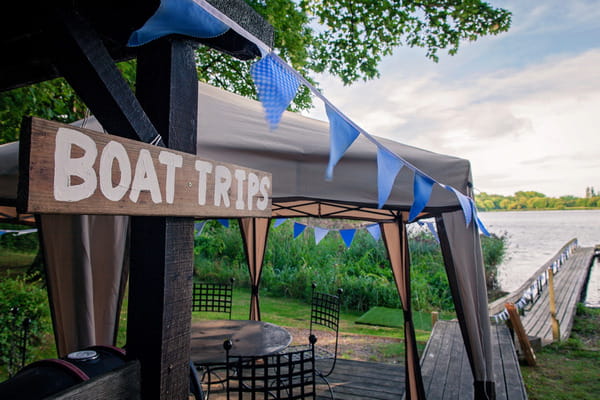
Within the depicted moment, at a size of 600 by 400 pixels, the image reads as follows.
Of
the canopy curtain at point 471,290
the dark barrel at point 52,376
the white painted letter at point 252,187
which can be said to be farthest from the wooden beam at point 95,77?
the canopy curtain at point 471,290

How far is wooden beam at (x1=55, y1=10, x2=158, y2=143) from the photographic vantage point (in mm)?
906

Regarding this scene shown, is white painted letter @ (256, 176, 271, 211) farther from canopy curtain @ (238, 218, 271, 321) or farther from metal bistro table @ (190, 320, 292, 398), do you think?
canopy curtain @ (238, 218, 271, 321)

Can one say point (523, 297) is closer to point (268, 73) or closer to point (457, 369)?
point (457, 369)

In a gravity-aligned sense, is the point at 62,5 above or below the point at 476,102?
below

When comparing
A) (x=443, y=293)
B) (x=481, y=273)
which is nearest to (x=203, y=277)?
(x=443, y=293)

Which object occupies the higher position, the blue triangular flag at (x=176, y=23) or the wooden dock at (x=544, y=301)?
the blue triangular flag at (x=176, y=23)

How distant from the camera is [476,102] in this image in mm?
25906

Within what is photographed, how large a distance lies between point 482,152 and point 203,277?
4895 cm

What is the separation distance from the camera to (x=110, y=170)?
0.75 meters

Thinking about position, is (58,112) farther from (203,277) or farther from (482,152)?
(482,152)

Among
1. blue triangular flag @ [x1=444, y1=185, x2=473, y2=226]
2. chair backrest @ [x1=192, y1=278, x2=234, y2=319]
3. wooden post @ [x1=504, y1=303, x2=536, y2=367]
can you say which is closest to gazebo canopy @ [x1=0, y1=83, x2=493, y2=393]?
blue triangular flag @ [x1=444, y1=185, x2=473, y2=226]

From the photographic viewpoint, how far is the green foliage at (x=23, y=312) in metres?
3.81

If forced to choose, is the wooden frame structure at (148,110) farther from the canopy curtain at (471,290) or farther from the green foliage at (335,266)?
the green foliage at (335,266)

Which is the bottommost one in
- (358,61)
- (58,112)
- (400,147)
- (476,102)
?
(400,147)
